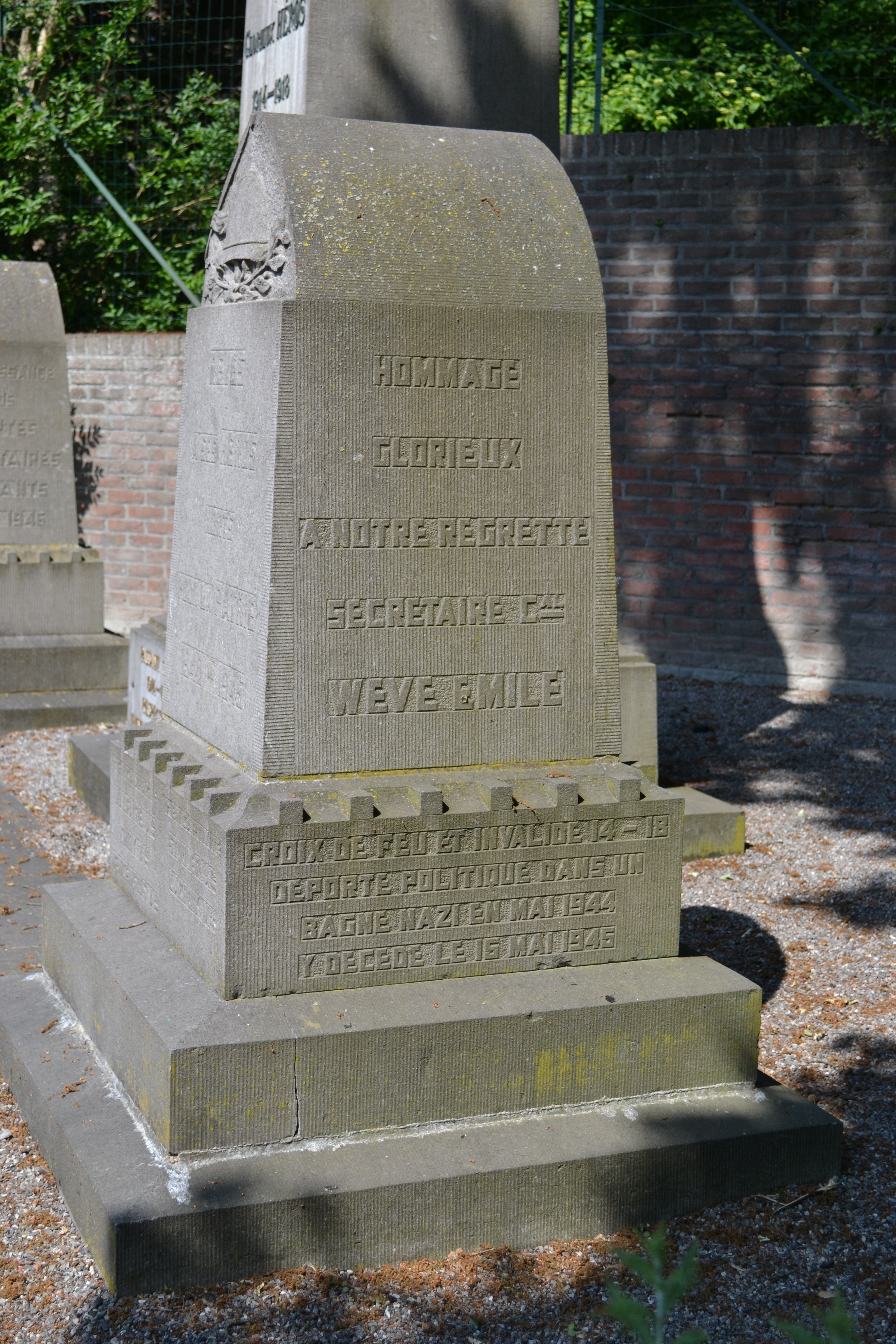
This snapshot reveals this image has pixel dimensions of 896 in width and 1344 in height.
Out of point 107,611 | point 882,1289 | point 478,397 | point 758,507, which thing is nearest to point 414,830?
point 478,397

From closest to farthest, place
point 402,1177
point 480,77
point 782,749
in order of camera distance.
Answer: point 402,1177
point 480,77
point 782,749

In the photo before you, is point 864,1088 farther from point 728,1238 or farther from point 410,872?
point 410,872

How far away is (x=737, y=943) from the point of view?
4973 millimetres

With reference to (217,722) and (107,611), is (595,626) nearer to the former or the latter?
(217,722)

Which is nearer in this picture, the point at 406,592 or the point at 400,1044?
the point at 400,1044

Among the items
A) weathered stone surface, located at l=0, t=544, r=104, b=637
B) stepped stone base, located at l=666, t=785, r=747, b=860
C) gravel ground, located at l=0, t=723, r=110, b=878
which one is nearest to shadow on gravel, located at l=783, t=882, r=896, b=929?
stepped stone base, located at l=666, t=785, r=747, b=860

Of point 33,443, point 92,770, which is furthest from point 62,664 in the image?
point 92,770

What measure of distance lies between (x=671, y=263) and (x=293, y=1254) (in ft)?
25.4

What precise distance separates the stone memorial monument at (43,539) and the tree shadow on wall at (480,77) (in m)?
3.18

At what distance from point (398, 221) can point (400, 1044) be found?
190 cm

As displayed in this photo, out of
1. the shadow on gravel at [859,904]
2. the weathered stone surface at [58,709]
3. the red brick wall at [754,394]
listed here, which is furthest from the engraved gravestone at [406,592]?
the red brick wall at [754,394]

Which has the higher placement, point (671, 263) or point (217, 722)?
point (671, 263)

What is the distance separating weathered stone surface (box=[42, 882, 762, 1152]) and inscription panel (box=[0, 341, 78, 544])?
18.2 feet

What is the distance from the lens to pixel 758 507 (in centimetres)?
920
